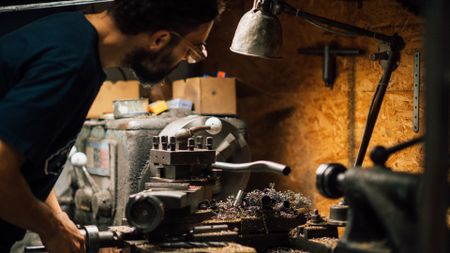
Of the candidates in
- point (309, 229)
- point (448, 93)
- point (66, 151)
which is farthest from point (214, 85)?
point (448, 93)

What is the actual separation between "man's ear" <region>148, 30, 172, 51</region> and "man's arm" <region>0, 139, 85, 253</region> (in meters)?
0.54

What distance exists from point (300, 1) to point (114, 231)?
10.5ft

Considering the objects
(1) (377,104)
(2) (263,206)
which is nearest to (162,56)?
(2) (263,206)

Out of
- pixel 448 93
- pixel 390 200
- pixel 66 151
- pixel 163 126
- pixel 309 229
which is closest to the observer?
pixel 448 93

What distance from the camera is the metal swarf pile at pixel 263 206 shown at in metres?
2.44

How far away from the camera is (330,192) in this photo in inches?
68.2

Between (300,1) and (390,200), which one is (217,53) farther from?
(390,200)

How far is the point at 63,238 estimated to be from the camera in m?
1.89

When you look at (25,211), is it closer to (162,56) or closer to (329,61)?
(162,56)

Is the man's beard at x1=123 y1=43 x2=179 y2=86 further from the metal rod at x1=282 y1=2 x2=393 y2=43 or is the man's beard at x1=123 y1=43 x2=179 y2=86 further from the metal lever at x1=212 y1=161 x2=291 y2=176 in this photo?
the metal rod at x1=282 y1=2 x2=393 y2=43

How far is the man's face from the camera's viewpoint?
1966mm

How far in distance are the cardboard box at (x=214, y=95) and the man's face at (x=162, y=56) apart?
9.05 ft

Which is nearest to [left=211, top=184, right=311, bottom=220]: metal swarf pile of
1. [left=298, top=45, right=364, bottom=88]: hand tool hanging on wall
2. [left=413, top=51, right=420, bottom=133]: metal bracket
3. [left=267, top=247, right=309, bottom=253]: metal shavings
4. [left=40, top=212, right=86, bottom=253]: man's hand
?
[left=267, top=247, right=309, bottom=253]: metal shavings

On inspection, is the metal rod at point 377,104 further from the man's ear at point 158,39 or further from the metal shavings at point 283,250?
the man's ear at point 158,39
